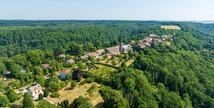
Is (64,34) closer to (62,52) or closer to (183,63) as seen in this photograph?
(62,52)

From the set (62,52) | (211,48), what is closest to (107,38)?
(62,52)

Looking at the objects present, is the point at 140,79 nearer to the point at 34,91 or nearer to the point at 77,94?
the point at 77,94

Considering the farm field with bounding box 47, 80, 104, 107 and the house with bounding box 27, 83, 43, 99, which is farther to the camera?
the house with bounding box 27, 83, 43, 99

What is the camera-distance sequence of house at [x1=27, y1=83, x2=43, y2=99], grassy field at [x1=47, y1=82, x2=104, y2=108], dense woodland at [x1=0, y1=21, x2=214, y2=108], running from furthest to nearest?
house at [x1=27, y1=83, x2=43, y2=99] → grassy field at [x1=47, y1=82, x2=104, y2=108] → dense woodland at [x1=0, y1=21, x2=214, y2=108]

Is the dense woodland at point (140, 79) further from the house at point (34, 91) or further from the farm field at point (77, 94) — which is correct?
the house at point (34, 91)

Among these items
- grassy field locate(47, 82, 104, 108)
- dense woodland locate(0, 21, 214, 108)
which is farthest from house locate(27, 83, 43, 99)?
grassy field locate(47, 82, 104, 108)

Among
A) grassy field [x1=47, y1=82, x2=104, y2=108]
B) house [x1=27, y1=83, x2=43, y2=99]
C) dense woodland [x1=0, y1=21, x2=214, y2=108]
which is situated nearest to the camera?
dense woodland [x1=0, y1=21, x2=214, y2=108]

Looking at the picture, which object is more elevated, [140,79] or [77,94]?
[140,79]

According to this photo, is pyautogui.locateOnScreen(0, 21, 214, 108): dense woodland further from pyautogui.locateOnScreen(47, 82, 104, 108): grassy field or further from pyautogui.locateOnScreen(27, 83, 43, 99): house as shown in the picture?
pyautogui.locateOnScreen(27, 83, 43, 99): house

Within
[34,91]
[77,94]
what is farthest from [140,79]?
[34,91]

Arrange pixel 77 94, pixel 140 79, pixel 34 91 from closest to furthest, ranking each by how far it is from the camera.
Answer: pixel 34 91, pixel 77 94, pixel 140 79

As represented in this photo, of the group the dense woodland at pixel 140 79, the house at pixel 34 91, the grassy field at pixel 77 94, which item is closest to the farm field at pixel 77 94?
the grassy field at pixel 77 94
